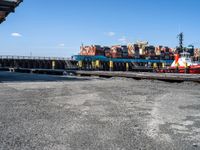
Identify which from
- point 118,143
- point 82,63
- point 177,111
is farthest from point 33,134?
point 82,63

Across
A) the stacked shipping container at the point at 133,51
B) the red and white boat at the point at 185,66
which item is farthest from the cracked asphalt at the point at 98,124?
the stacked shipping container at the point at 133,51

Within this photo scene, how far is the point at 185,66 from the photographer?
3697 centimetres

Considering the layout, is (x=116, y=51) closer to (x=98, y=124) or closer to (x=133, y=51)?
(x=133, y=51)

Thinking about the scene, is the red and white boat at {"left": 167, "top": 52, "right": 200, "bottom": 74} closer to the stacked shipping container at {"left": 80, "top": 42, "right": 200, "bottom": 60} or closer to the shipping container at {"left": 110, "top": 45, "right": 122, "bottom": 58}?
the stacked shipping container at {"left": 80, "top": 42, "right": 200, "bottom": 60}

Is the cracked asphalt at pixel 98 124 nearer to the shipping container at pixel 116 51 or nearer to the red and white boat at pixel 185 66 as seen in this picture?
the red and white boat at pixel 185 66

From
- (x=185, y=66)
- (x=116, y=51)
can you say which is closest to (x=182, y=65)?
(x=185, y=66)

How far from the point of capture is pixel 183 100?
10828 millimetres

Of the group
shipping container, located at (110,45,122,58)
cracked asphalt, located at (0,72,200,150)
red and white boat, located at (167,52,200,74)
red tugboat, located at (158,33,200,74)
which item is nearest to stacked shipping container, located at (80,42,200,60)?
shipping container, located at (110,45,122,58)

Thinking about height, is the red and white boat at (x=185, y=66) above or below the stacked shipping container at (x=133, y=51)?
below

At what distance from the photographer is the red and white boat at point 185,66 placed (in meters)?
34.7

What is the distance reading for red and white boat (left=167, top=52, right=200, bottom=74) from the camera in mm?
34688

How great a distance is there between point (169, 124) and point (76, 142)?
7.85ft

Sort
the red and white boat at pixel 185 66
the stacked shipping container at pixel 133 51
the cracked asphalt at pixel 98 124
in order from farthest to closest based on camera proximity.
Answer: the stacked shipping container at pixel 133 51 < the red and white boat at pixel 185 66 < the cracked asphalt at pixel 98 124

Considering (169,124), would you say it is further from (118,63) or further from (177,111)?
(118,63)
